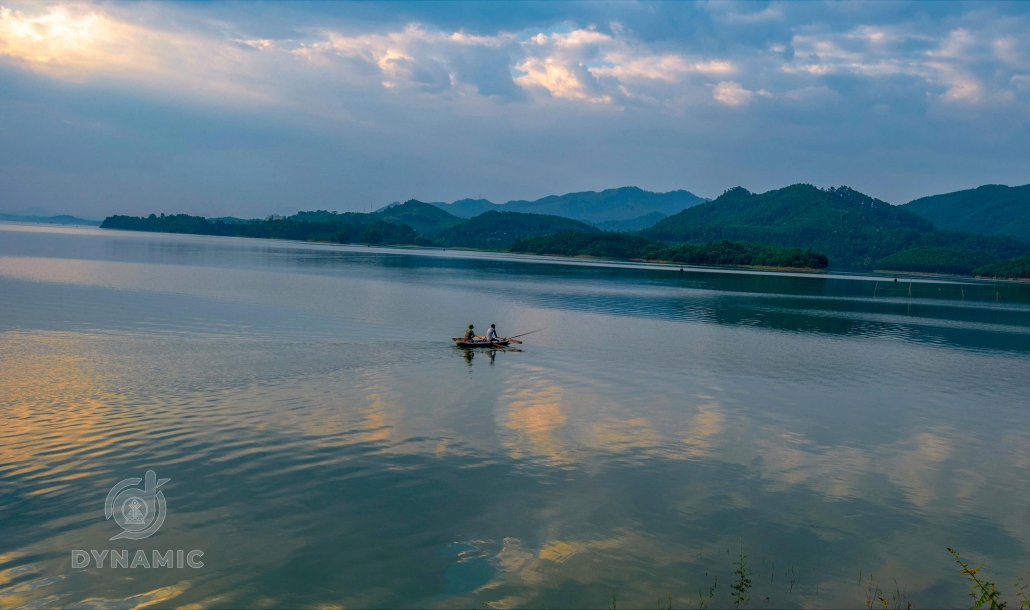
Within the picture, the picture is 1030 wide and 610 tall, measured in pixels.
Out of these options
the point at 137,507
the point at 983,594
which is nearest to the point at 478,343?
the point at 137,507

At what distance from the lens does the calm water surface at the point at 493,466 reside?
1297 centimetres

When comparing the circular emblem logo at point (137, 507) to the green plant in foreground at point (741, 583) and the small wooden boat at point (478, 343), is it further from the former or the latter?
the small wooden boat at point (478, 343)

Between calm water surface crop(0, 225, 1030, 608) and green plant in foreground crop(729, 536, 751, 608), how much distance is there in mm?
146

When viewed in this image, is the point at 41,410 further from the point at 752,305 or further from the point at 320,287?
the point at 752,305

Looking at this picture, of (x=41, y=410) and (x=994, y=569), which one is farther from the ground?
(x=41, y=410)

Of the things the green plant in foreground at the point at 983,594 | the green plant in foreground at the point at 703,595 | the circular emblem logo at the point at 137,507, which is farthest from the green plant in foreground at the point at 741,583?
the circular emblem logo at the point at 137,507

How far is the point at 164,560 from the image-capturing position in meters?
13.0

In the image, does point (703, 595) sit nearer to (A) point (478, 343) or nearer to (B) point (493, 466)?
(B) point (493, 466)

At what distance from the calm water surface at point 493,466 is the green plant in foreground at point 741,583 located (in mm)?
146

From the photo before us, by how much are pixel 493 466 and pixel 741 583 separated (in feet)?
25.7

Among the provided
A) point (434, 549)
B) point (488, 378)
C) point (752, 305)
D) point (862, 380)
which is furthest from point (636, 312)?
point (434, 549)

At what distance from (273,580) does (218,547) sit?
72.9 inches

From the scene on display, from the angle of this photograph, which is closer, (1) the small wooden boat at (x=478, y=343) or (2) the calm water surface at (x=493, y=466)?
(2) the calm water surface at (x=493, y=466)

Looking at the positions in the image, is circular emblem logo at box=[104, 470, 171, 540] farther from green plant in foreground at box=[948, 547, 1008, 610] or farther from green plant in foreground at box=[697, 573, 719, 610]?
green plant in foreground at box=[948, 547, 1008, 610]
